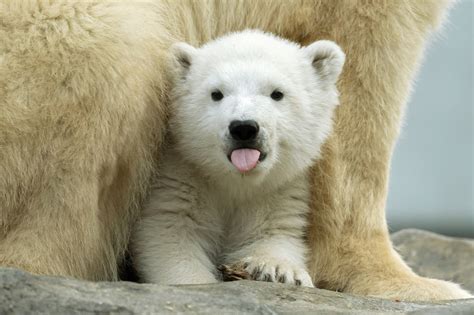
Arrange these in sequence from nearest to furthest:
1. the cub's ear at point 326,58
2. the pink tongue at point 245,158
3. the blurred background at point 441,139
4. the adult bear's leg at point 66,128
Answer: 1. the adult bear's leg at point 66,128
2. the pink tongue at point 245,158
3. the cub's ear at point 326,58
4. the blurred background at point 441,139

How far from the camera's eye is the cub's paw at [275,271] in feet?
22.2

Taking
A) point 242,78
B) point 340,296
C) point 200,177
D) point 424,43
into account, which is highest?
point 424,43

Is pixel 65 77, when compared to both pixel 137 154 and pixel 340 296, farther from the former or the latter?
pixel 340 296

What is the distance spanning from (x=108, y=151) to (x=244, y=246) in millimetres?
1061

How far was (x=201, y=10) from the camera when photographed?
24.7 ft

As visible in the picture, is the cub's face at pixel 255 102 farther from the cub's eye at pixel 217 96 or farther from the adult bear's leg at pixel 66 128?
the adult bear's leg at pixel 66 128

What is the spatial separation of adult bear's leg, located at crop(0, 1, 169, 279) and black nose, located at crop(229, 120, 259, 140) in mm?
516

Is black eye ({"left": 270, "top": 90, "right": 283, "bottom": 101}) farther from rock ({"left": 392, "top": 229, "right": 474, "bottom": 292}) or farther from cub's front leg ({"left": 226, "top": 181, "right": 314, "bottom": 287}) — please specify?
rock ({"left": 392, "top": 229, "right": 474, "bottom": 292})

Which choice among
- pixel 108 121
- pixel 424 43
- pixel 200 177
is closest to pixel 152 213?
pixel 200 177

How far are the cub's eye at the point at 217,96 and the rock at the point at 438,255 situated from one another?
9.06ft

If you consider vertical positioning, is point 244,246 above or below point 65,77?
below

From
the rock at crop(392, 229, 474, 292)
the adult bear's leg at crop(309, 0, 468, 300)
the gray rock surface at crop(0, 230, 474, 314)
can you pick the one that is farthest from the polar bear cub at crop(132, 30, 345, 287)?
the rock at crop(392, 229, 474, 292)

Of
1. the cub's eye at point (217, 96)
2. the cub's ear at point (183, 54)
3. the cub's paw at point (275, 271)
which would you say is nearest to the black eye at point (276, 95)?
the cub's eye at point (217, 96)

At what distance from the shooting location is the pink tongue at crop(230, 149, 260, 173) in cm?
670
